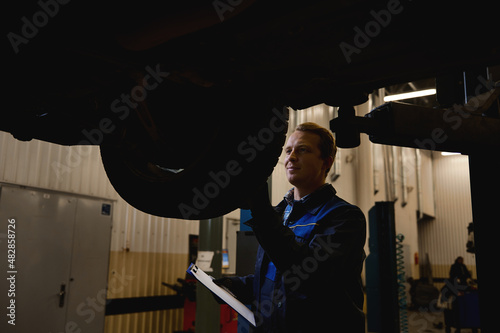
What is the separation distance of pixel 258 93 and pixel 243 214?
312cm

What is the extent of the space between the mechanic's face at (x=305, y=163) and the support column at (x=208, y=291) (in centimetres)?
298

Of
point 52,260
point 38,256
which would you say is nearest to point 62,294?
point 52,260

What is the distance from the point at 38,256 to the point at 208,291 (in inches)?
77.3

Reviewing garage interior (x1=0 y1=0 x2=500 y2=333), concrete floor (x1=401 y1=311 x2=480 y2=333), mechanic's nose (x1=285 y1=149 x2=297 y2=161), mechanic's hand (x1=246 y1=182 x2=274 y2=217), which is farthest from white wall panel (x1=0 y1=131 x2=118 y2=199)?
concrete floor (x1=401 y1=311 x2=480 y2=333)

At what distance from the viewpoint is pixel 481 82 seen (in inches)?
72.6

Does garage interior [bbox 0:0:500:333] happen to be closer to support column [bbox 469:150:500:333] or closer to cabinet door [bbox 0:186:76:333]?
support column [bbox 469:150:500:333]

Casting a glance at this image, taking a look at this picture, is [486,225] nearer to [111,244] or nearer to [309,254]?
[309,254]

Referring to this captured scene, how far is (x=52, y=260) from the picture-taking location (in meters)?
4.79

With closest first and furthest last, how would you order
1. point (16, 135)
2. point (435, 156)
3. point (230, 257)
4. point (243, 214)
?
point (16, 135) < point (243, 214) < point (230, 257) < point (435, 156)

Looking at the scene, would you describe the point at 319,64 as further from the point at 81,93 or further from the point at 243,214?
the point at 243,214

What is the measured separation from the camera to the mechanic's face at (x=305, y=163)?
5.48 feet

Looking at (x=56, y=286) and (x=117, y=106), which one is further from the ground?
(x=117, y=106)

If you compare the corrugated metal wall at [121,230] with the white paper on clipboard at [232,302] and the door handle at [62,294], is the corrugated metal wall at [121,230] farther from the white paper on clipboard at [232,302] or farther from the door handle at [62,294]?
the white paper on clipboard at [232,302]

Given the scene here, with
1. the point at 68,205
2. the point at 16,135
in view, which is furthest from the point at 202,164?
the point at 68,205
